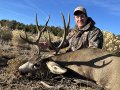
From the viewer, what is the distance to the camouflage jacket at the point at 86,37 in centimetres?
846

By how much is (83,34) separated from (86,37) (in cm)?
14

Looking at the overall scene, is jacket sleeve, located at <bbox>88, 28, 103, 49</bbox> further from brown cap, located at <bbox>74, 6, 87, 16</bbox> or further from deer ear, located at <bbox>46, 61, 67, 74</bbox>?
deer ear, located at <bbox>46, 61, 67, 74</bbox>

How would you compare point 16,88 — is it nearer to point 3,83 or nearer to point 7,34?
point 3,83

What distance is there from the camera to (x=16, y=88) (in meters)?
6.80

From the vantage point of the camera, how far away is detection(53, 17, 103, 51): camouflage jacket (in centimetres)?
846

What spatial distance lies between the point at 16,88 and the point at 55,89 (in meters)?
0.74

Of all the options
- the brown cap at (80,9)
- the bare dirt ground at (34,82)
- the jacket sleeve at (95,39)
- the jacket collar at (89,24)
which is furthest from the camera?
the brown cap at (80,9)

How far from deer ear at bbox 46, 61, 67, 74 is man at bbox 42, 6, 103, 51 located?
4.04 ft

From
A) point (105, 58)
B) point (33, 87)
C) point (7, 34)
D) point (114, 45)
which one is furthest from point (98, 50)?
point (7, 34)

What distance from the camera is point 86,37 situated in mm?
8664

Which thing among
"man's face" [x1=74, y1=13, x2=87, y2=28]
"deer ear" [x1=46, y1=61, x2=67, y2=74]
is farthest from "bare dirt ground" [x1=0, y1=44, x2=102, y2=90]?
"man's face" [x1=74, y1=13, x2=87, y2=28]

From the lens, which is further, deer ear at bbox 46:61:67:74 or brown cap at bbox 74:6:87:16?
brown cap at bbox 74:6:87:16

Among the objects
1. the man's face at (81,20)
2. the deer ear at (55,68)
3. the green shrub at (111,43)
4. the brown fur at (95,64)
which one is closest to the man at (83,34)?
the man's face at (81,20)

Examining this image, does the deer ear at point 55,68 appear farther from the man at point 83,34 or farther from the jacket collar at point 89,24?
the jacket collar at point 89,24
